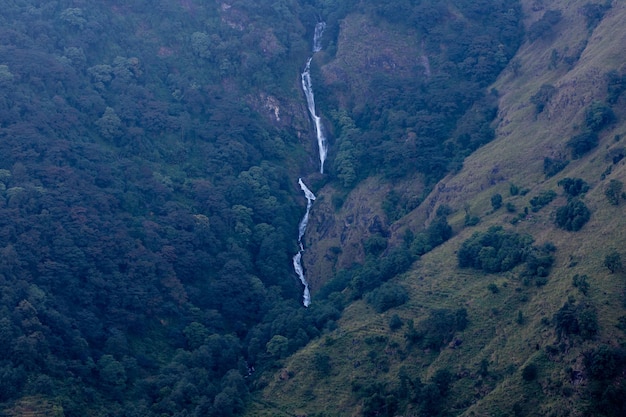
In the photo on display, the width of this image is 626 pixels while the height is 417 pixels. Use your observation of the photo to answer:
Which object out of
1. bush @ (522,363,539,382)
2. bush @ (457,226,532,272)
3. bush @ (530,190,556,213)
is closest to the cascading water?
bush @ (457,226,532,272)

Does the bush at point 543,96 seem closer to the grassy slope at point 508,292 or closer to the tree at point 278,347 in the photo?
the grassy slope at point 508,292

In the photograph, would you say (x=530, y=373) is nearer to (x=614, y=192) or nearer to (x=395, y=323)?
(x=395, y=323)

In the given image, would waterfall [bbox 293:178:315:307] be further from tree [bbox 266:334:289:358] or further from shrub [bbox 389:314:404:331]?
shrub [bbox 389:314:404:331]

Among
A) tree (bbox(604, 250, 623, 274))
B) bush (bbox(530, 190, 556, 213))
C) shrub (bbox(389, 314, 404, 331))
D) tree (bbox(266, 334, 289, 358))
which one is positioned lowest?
tree (bbox(266, 334, 289, 358))

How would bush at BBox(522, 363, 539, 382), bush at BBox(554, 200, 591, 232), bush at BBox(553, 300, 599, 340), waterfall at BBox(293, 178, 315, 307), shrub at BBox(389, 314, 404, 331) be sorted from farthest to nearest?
waterfall at BBox(293, 178, 315, 307)
shrub at BBox(389, 314, 404, 331)
bush at BBox(554, 200, 591, 232)
bush at BBox(522, 363, 539, 382)
bush at BBox(553, 300, 599, 340)

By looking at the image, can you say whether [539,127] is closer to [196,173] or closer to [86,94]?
[196,173]

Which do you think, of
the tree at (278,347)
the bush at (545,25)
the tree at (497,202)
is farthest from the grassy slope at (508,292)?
the bush at (545,25)

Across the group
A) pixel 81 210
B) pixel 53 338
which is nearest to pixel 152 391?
pixel 53 338

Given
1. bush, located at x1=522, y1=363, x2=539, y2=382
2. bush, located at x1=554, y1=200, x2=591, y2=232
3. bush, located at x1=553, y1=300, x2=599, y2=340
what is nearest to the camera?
bush, located at x1=553, y1=300, x2=599, y2=340
